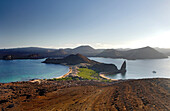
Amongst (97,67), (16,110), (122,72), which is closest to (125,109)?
(16,110)

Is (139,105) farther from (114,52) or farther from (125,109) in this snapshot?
(114,52)

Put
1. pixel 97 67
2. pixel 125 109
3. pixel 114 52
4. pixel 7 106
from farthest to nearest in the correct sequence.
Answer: pixel 114 52 < pixel 97 67 < pixel 7 106 < pixel 125 109

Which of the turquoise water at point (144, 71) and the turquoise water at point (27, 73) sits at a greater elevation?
the turquoise water at point (27, 73)

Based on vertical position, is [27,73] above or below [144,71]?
above

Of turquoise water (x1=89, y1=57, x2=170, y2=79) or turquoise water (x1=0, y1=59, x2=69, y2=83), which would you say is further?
turquoise water (x1=89, y1=57, x2=170, y2=79)

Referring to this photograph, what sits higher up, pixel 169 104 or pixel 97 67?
pixel 169 104

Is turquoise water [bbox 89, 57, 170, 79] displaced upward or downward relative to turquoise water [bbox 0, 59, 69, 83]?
downward

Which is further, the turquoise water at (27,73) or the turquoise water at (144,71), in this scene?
the turquoise water at (144,71)

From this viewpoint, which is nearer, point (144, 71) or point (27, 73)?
point (27, 73)

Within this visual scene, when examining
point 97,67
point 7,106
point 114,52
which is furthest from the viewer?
point 114,52

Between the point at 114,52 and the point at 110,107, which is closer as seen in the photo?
the point at 110,107
